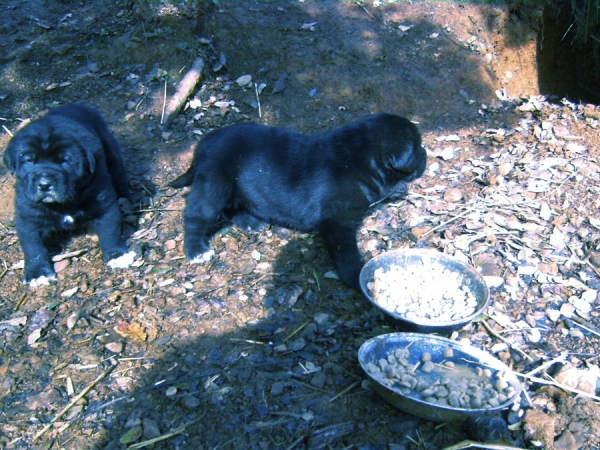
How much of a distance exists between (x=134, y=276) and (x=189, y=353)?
3.78 feet

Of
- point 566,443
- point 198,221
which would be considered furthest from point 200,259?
point 566,443

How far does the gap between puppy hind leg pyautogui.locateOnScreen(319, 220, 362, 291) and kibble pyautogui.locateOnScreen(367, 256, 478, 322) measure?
260 mm

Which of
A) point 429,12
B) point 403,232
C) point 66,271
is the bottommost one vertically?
point 66,271

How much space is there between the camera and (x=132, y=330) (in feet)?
12.8

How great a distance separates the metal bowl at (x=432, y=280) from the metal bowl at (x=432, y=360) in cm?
10

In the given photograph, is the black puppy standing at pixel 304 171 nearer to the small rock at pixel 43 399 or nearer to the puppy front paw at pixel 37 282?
the puppy front paw at pixel 37 282

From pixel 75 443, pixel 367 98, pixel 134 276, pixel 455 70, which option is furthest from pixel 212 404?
pixel 455 70

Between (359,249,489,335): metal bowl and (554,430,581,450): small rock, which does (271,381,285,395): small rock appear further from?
(554,430,581,450): small rock

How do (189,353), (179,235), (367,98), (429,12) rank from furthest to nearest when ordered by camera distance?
(429,12), (367,98), (179,235), (189,353)

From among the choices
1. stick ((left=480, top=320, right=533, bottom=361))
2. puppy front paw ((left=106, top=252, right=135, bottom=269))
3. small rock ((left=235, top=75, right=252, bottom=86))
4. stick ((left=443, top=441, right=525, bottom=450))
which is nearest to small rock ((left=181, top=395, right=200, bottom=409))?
stick ((left=443, top=441, right=525, bottom=450))

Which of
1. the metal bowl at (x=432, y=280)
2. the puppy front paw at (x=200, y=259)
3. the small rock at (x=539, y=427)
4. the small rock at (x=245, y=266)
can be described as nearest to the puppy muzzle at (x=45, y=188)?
the puppy front paw at (x=200, y=259)

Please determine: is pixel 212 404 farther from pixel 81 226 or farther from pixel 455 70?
pixel 455 70

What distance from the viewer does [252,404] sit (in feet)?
10.6

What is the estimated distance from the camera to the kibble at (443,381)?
3.00 m
